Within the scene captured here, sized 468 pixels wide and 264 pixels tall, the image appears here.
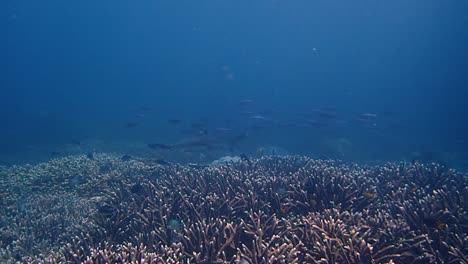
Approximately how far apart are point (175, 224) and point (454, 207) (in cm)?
536

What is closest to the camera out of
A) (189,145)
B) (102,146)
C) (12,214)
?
(12,214)

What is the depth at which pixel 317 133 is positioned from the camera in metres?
31.3

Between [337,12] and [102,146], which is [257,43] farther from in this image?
[102,146]

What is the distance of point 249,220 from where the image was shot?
612cm

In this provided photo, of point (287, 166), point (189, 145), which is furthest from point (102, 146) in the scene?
point (287, 166)

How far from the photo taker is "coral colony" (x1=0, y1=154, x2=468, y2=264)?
15.8 ft

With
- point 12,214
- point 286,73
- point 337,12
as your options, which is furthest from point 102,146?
point 337,12

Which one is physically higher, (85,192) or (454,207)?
(454,207)

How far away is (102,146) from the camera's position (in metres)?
22.1

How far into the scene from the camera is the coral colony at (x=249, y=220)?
4824mm

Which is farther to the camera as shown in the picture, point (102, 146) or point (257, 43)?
point (257, 43)

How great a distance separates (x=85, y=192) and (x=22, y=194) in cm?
194

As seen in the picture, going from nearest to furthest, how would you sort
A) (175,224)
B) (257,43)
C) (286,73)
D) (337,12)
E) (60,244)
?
(175,224) < (60,244) < (286,73) < (337,12) < (257,43)

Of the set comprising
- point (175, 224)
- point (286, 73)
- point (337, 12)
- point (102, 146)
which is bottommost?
point (102, 146)
